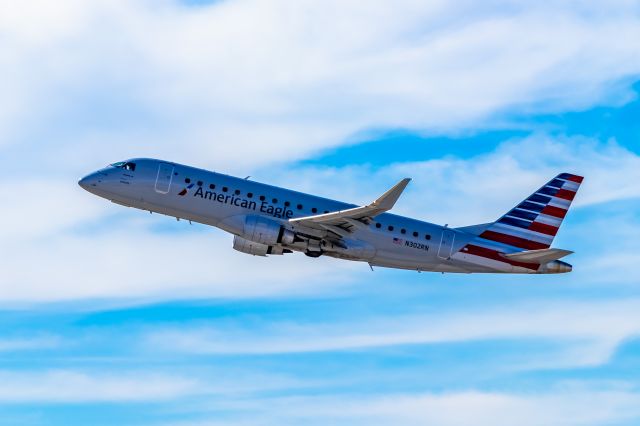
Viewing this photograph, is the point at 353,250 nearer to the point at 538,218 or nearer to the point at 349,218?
the point at 349,218

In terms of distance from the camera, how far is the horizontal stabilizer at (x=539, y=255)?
231ft

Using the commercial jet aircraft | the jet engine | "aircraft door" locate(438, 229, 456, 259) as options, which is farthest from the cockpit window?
"aircraft door" locate(438, 229, 456, 259)

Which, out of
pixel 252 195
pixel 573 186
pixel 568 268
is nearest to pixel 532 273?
pixel 568 268

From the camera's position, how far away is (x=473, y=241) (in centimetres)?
7494

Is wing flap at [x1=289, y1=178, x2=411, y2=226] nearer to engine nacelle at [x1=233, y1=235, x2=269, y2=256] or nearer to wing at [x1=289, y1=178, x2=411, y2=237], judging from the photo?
wing at [x1=289, y1=178, x2=411, y2=237]

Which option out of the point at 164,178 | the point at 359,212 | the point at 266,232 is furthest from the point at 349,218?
the point at 164,178

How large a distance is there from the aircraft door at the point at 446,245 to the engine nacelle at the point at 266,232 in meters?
11.0

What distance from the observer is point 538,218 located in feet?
257

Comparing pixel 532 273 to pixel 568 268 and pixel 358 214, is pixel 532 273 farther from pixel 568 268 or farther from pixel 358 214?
pixel 358 214

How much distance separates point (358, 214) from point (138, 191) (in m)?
14.7

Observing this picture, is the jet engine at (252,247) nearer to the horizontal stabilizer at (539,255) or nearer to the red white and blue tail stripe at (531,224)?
the red white and blue tail stripe at (531,224)

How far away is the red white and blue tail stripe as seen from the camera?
7544 cm

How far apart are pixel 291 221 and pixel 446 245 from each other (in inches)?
457

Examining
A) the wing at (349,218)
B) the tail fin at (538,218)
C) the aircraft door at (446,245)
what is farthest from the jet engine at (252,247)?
the tail fin at (538,218)
